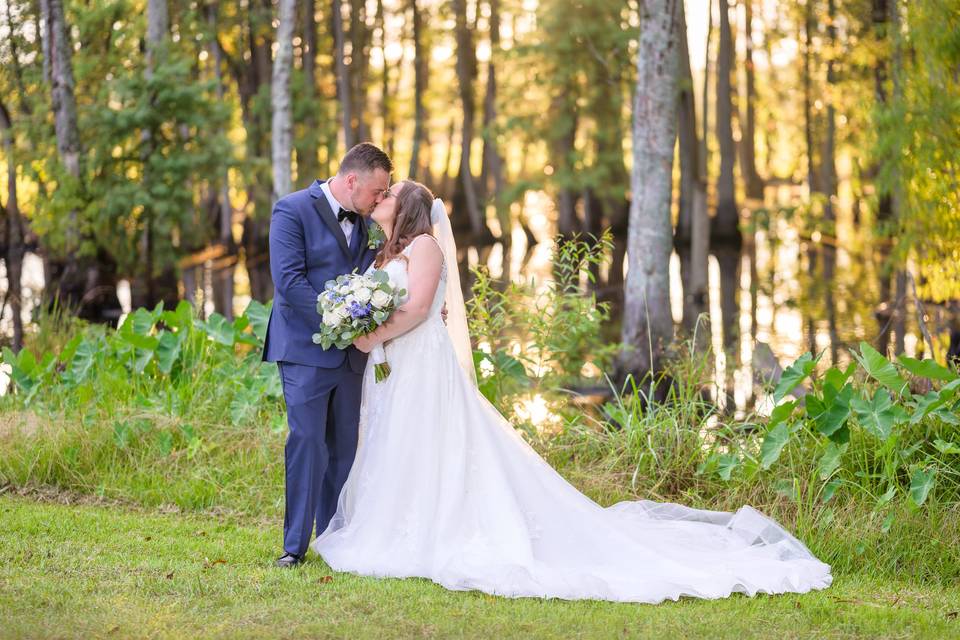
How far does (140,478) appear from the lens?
7223mm

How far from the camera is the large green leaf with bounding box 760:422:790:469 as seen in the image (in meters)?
6.26

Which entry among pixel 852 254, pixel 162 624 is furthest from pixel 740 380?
pixel 852 254

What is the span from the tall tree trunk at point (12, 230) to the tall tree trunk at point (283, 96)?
428cm

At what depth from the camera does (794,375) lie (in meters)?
6.34

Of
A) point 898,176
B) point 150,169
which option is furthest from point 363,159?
point 150,169

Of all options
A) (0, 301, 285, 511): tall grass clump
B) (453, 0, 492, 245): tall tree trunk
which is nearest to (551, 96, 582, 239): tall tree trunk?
(453, 0, 492, 245): tall tree trunk

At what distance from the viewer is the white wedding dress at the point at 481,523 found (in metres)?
5.17

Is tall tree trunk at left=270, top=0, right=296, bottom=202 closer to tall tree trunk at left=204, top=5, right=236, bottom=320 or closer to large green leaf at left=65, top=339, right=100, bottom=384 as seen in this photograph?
tall tree trunk at left=204, top=5, right=236, bottom=320

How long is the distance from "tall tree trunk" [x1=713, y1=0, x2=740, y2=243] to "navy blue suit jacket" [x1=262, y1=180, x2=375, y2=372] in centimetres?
2154

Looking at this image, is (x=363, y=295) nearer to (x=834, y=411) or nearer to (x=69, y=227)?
(x=834, y=411)

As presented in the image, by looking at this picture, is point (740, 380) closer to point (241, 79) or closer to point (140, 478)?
point (140, 478)

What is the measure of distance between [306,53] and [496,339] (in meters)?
24.1

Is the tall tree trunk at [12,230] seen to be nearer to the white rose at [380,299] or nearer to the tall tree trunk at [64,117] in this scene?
the tall tree trunk at [64,117]

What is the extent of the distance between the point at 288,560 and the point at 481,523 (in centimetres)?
103
